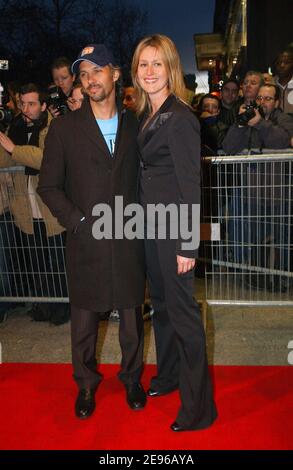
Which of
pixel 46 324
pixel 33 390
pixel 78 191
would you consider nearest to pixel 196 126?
pixel 78 191

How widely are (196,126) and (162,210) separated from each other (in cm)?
46

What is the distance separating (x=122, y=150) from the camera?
8.18 ft

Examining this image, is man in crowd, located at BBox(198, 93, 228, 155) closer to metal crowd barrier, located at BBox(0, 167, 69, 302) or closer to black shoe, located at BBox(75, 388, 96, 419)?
metal crowd barrier, located at BBox(0, 167, 69, 302)

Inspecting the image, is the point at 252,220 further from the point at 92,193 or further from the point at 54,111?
the point at 54,111

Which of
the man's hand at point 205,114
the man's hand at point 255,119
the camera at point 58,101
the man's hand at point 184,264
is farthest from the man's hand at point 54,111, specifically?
the man's hand at point 184,264

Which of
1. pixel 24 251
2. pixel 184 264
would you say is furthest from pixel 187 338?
pixel 24 251

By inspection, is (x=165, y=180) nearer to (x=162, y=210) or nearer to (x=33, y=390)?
(x=162, y=210)

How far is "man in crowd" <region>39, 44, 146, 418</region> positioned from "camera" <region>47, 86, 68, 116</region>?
3.92 feet

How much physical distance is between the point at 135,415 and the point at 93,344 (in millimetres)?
480

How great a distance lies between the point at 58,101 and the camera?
3.74m

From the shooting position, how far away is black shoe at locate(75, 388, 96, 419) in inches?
104

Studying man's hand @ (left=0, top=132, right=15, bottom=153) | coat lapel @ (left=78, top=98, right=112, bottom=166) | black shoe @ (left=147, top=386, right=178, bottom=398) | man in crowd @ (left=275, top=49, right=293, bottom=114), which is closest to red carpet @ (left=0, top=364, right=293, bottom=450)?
black shoe @ (left=147, top=386, right=178, bottom=398)

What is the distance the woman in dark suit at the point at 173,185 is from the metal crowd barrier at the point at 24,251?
5.04ft

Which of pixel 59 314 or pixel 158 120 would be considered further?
pixel 59 314
